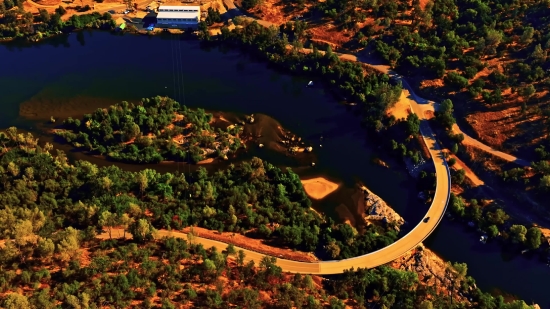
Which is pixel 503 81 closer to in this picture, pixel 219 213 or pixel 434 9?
pixel 434 9

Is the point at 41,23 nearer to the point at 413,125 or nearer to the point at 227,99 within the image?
the point at 227,99

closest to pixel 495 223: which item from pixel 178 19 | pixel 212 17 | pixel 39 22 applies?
pixel 212 17

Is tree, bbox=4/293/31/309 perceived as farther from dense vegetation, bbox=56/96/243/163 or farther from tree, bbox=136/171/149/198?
dense vegetation, bbox=56/96/243/163

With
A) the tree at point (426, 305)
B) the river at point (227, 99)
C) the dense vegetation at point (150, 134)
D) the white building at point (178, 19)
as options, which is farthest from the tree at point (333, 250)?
the white building at point (178, 19)

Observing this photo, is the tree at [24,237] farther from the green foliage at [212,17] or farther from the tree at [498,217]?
the green foliage at [212,17]

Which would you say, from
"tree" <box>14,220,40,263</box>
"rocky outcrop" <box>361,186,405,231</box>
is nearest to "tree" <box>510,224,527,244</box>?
"rocky outcrop" <box>361,186,405,231</box>
